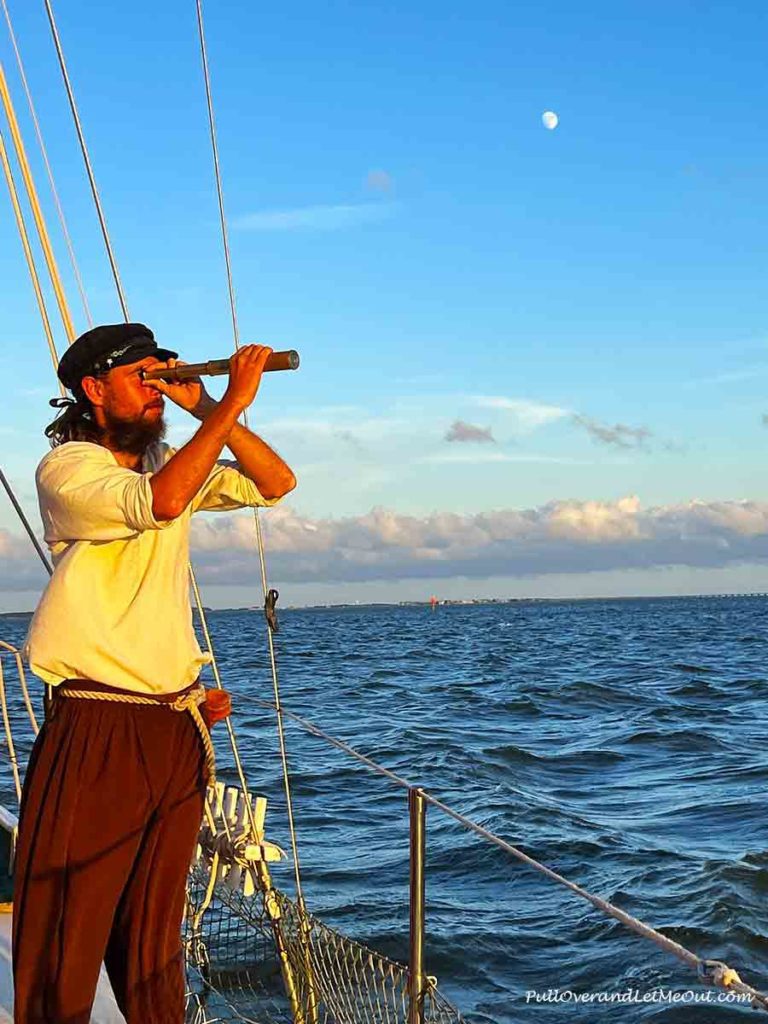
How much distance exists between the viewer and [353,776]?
12.4 meters

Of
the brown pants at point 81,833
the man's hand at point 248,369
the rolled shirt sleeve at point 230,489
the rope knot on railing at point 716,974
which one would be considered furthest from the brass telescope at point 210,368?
the rope knot on railing at point 716,974

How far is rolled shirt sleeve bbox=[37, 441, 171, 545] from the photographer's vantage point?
90.0 inches

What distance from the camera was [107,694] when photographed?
8.10 ft

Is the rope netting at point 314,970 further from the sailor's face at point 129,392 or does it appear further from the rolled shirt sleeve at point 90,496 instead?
the sailor's face at point 129,392

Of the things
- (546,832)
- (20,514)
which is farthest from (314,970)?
(546,832)

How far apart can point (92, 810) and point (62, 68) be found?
139 inches

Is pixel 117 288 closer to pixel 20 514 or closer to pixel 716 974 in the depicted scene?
pixel 20 514

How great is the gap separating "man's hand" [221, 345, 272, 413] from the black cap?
27 centimetres

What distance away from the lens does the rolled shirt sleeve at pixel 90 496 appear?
229cm

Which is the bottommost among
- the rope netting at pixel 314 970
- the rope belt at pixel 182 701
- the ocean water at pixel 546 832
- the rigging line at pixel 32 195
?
the ocean water at pixel 546 832

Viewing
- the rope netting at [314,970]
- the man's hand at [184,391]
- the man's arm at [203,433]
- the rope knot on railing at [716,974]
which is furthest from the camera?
the rope netting at [314,970]

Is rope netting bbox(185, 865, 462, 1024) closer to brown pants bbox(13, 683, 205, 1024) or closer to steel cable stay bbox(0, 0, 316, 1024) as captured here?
steel cable stay bbox(0, 0, 316, 1024)

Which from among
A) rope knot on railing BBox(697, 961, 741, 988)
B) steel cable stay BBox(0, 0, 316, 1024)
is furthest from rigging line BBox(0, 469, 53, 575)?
rope knot on railing BBox(697, 961, 741, 988)

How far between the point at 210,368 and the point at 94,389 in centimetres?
30
